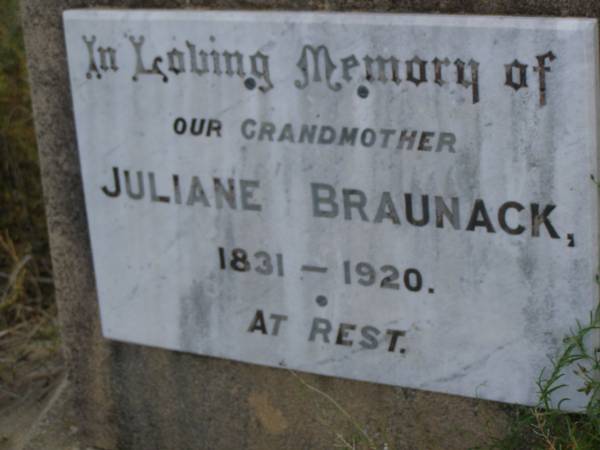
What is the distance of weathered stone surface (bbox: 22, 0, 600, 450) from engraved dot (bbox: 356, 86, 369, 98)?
8.5 inches

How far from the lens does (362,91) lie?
2.30 meters

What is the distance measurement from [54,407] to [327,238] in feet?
3.63

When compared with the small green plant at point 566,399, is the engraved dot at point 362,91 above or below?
above

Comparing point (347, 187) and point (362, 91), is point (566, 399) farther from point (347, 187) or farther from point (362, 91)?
point (362, 91)

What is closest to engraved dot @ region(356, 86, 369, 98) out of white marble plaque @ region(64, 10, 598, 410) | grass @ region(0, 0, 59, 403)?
white marble plaque @ region(64, 10, 598, 410)

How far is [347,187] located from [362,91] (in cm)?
22

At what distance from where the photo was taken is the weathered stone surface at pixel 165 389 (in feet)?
8.19

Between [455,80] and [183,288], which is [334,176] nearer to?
[455,80]

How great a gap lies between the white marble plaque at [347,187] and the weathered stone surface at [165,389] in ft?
0.25

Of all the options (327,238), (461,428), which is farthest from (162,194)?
(461,428)

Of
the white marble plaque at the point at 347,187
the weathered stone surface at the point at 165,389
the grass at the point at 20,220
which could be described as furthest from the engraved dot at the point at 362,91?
the grass at the point at 20,220

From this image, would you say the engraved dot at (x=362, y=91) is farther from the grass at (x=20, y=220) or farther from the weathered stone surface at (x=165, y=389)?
the grass at (x=20, y=220)

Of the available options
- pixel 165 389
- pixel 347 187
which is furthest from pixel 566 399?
pixel 165 389

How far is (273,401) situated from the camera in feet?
8.80
